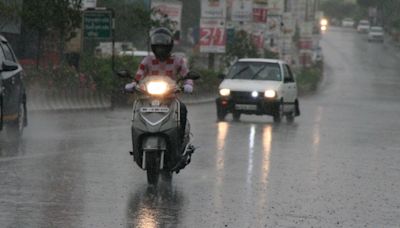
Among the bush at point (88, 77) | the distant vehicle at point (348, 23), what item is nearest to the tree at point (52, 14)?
the bush at point (88, 77)

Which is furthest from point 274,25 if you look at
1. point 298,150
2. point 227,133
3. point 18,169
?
point 18,169

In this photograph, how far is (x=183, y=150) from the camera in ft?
44.6

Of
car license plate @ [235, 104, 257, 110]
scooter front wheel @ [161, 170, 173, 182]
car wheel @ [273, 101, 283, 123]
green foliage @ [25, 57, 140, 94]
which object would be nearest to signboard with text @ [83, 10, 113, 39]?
green foliage @ [25, 57, 140, 94]

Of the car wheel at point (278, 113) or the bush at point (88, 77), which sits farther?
the bush at point (88, 77)

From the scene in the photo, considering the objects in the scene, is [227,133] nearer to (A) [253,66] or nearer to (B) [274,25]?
(A) [253,66]

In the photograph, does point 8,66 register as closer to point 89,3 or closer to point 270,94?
point 270,94

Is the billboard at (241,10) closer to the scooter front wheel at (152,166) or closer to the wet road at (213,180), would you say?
the wet road at (213,180)

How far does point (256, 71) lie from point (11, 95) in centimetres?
1306

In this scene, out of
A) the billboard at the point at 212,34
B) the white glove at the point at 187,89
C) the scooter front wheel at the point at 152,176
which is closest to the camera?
the scooter front wheel at the point at 152,176

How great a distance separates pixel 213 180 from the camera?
13.8 meters

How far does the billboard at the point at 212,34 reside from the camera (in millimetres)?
47906

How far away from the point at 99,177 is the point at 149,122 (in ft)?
3.95

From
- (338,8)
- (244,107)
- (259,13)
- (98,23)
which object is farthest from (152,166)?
(338,8)

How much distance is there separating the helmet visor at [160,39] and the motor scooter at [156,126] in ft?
1.50
